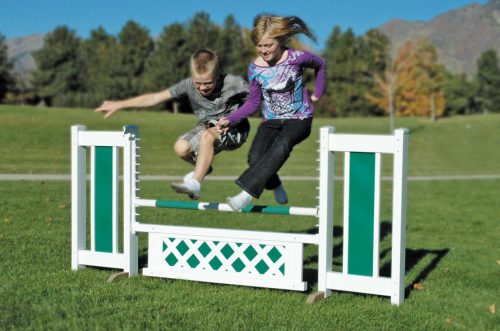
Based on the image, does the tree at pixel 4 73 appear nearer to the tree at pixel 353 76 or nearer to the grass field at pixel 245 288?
the tree at pixel 353 76

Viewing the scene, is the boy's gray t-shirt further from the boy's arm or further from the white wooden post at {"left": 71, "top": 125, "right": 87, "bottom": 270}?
the white wooden post at {"left": 71, "top": 125, "right": 87, "bottom": 270}

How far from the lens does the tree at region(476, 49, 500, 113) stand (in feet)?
232

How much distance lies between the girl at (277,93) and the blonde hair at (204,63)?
0.34 m

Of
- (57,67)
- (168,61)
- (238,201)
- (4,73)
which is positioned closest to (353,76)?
(168,61)

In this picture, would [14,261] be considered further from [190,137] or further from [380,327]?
[380,327]

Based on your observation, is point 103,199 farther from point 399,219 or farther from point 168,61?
point 168,61

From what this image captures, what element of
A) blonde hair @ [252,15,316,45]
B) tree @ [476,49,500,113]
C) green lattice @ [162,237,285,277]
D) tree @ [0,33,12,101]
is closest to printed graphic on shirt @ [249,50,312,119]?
blonde hair @ [252,15,316,45]

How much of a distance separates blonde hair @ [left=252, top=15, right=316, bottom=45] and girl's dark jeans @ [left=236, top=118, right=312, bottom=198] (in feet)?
2.51

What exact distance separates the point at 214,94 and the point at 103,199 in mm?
1617

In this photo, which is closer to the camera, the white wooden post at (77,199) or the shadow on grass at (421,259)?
the white wooden post at (77,199)

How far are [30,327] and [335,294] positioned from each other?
2.75 metres

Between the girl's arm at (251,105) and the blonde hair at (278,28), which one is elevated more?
the blonde hair at (278,28)

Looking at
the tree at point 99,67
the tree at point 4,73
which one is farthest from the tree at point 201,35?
the tree at point 4,73

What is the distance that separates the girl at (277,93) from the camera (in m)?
5.87
